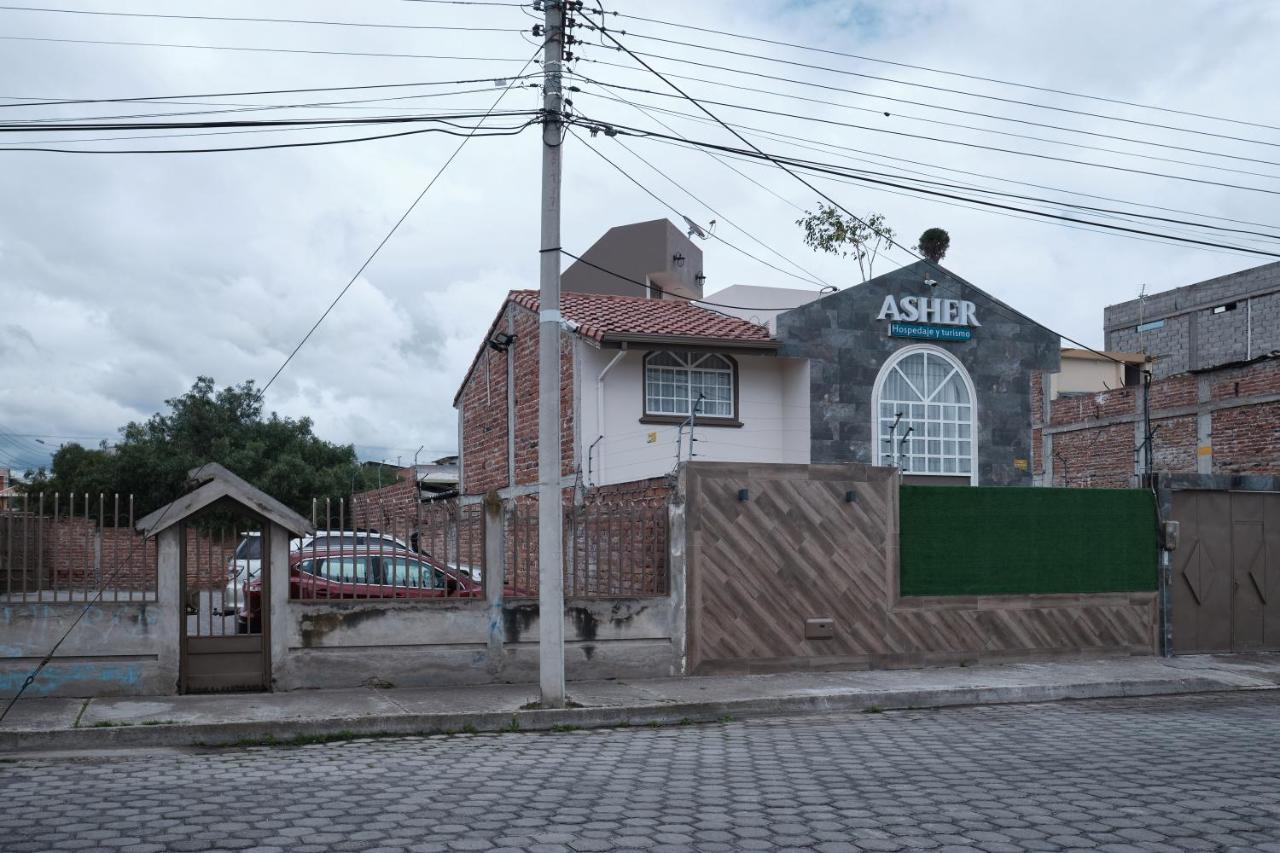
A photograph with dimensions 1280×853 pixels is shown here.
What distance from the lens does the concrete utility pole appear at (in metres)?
11.4

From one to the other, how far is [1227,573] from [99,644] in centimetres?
1455

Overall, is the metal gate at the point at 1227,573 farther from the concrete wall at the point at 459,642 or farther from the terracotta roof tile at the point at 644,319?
the terracotta roof tile at the point at 644,319

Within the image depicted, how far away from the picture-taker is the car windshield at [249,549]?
11859mm

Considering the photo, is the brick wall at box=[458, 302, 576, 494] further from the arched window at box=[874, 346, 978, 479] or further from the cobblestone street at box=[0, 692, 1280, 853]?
the cobblestone street at box=[0, 692, 1280, 853]

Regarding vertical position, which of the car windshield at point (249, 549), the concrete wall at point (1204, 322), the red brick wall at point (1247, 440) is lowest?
the car windshield at point (249, 549)

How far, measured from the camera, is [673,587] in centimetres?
1368

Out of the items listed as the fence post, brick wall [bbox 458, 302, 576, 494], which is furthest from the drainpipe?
the fence post

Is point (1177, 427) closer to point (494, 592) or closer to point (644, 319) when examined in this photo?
point (644, 319)

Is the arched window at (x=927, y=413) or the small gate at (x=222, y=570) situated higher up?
the arched window at (x=927, y=413)

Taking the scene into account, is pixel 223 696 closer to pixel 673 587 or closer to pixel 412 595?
pixel 412 595

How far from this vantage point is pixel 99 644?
11484mm

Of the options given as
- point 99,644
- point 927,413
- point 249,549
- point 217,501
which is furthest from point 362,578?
point 927,413

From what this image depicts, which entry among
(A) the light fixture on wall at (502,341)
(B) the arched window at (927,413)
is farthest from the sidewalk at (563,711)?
(A) the light fixture on wall at (502,341)

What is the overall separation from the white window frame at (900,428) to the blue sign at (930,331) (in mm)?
216
